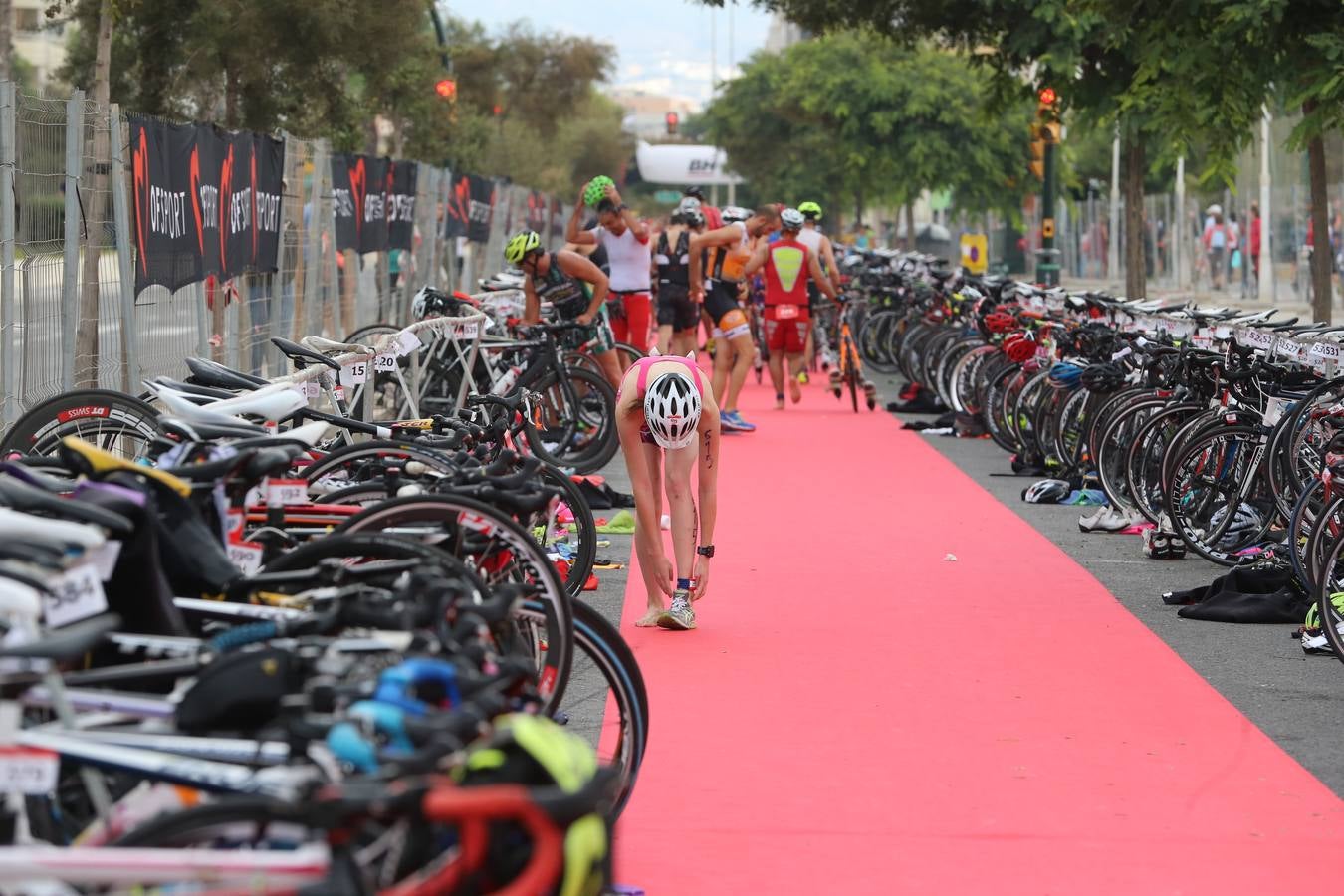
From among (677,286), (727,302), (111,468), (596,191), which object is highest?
(596,191)

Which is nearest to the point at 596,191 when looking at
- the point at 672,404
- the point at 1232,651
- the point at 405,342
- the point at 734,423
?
the point at 734,423

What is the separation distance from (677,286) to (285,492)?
13349 mm

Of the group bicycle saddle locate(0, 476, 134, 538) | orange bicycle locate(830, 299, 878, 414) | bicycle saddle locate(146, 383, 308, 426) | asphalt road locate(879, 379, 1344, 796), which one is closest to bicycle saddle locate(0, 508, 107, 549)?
bicycle saddle locate(0, 476, 134, 538)

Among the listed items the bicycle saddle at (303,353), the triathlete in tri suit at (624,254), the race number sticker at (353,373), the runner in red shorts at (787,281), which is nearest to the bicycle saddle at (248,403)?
the bicycle saddle at (303,353)

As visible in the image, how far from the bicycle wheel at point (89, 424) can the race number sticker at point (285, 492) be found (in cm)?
241

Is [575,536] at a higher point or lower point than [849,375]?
lower

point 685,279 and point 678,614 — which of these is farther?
point 685,279

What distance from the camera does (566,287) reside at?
54.1 feet

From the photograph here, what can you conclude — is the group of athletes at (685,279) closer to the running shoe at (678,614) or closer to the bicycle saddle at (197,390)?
the running shoe at (678,614)

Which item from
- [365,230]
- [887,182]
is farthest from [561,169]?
[365,230]

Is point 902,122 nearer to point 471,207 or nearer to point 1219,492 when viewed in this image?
point 471,207

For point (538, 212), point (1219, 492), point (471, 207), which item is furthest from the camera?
point (538, 212)

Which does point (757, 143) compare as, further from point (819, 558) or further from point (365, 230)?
point (819, 558)

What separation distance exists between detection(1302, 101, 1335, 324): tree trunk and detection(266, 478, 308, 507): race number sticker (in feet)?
31.3
